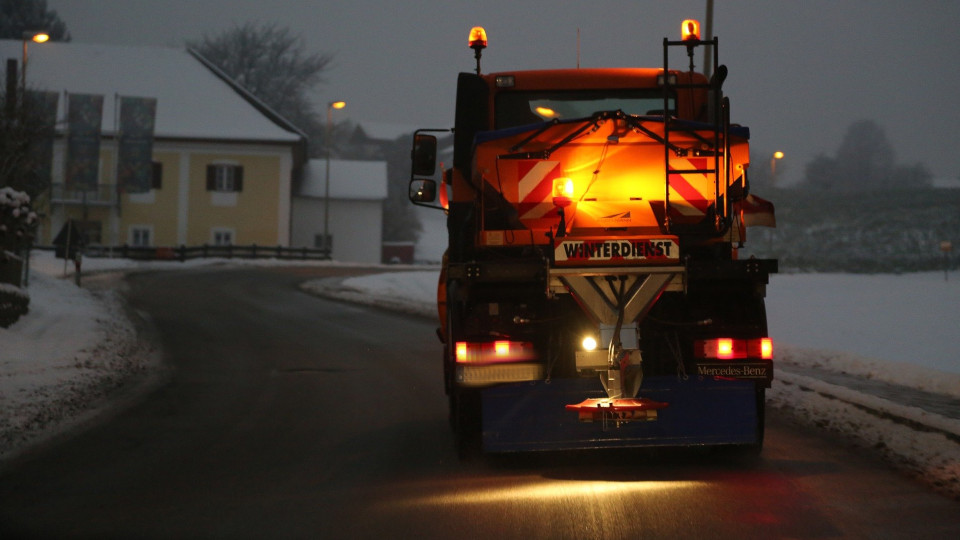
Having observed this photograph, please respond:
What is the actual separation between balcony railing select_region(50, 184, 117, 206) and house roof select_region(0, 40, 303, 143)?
9.84 ft

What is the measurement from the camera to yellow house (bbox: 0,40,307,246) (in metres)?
58.0

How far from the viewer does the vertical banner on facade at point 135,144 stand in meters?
53.1

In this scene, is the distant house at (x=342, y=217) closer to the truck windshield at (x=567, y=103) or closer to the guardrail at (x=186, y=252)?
the guardrail at (x=186, y=252)

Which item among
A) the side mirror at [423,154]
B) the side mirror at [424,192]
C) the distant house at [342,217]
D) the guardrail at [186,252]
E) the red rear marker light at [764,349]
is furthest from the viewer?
the distant house at [342,217]

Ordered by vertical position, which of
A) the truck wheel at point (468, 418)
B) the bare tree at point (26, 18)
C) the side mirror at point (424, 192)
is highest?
the bare tree at point (26, 18)

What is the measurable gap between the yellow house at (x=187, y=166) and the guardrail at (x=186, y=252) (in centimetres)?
333

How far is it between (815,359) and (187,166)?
48.2 m

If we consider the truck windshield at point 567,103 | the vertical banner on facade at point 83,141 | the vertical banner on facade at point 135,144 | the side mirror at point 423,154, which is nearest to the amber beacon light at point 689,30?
the truck windshield at point 567,103

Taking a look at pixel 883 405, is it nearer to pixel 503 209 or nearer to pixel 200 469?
pixel 503 209

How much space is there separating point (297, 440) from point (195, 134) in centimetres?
5115

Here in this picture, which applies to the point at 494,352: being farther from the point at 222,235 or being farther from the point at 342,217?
the point at 342,217

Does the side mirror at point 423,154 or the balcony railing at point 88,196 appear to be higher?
the balcony railing at point 88,196

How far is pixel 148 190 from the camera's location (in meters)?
54.8

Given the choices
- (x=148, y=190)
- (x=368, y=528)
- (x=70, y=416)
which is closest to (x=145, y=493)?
(x=368, y=528)
